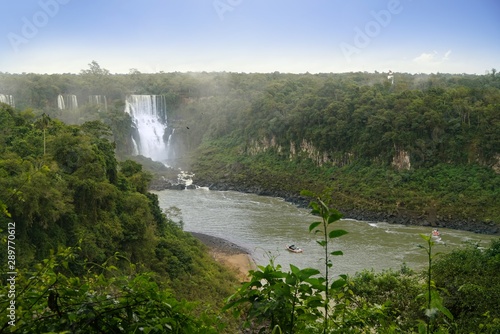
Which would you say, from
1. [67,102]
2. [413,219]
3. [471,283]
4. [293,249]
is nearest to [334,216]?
[471,283]

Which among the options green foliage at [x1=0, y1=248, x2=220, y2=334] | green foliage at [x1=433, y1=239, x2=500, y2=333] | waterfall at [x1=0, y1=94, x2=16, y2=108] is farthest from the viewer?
waterfall at [x1=0, y1=94, x2=16, y2=108]

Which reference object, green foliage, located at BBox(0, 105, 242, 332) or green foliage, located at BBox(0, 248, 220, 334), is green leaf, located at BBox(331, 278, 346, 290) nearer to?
green foliage, located at BBox(0, 248, 220, 334)

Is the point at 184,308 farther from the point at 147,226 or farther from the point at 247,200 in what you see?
the point at 247,200

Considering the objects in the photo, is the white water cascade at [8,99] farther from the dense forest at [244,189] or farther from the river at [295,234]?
the river at [295,234]

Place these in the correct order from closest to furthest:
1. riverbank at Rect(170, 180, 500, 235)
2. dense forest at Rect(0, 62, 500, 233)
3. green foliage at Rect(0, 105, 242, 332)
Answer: green foliage at Rect(0, 105, 242, 332)
riverbank at Rect(170, 180, 500, 235)
dense forest at Rect(0, 62, 500, 233)

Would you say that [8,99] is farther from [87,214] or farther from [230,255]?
[87,214]

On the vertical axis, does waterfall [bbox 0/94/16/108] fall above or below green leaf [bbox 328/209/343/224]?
below

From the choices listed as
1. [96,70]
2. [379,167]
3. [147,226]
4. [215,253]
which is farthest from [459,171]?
[96,70]

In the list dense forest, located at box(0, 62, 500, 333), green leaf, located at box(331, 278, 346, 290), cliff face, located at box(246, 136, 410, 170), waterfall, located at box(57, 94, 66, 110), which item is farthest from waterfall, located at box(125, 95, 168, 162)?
green leaf, located at box(331, 278, 346, 290)
